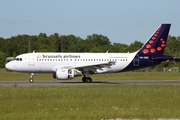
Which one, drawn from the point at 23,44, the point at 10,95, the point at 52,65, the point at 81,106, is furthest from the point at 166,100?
the point at 23,44

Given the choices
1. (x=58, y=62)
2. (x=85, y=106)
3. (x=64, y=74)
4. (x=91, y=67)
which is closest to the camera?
(x=85, y=106)

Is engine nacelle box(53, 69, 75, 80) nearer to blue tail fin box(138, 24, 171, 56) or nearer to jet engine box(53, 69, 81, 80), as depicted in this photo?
jet engine box(53, 69, 81, 80)

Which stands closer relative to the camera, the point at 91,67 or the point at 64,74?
the point at 64,74

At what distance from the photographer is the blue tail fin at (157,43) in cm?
4372

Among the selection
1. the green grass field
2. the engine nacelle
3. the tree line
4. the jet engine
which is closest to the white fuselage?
the jet engine

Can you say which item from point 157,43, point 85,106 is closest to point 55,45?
point 157,43

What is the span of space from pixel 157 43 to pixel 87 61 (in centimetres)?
769

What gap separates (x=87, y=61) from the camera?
42.2m

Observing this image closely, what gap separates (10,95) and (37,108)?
229 inches

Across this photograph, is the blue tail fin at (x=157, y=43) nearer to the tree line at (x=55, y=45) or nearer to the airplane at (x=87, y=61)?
the airplane at (x=87, y=61)

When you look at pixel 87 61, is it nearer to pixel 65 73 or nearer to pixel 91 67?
pixel 91 67

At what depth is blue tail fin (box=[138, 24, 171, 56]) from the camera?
143ft

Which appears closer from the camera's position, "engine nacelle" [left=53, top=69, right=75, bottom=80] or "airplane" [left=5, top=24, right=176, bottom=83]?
"engine nacelle" [left=53, top=69, right=75, bottom=80]

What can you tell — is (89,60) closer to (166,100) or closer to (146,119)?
(166,100)
